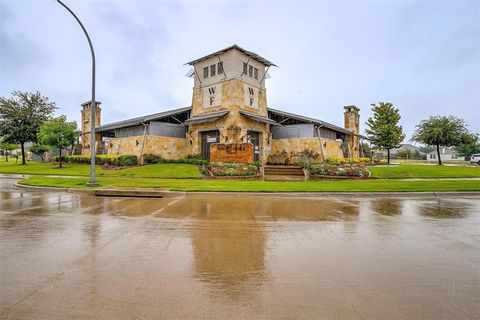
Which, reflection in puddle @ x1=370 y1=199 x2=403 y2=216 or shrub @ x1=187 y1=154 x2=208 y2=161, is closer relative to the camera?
reflection in puddle @ x1=370 y1=199 x2=403 y2=216

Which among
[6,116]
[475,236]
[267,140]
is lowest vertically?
[475,236]

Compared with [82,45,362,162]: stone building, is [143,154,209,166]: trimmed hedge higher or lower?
lower

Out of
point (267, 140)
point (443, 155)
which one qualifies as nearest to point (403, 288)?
point (267, 140)

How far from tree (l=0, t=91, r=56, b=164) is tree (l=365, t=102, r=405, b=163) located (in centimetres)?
4409

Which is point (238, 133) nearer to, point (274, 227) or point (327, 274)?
point (274, 227)

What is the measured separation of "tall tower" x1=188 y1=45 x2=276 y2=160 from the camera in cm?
2747

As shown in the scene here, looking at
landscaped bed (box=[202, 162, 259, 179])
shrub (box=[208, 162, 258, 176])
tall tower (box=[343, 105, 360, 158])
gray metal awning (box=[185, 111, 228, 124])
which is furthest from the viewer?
tall tower (box=[343, 105, 360, 158])

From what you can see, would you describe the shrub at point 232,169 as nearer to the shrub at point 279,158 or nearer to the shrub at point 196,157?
the shrub at point 196,157

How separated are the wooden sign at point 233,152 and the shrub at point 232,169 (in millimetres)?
997

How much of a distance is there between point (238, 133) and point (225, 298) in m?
24.2

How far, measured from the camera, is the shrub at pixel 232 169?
2035 centimetres

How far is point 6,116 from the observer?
38219 mm

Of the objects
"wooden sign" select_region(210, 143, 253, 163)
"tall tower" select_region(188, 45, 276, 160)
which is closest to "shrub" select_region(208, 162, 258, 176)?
"wooden sign" select_region(210, 143, 253, 163)

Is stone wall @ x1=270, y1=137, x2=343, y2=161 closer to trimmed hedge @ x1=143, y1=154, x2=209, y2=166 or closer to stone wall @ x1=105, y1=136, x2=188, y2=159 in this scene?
trimmed hedge @ x1=143, y1=154, x2=209, y2=166
